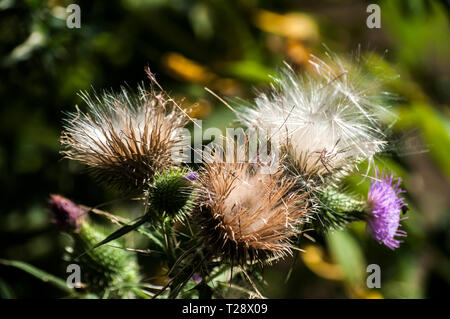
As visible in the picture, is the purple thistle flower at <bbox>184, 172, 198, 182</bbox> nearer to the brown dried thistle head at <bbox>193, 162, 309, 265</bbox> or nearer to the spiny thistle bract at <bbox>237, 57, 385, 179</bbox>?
the brown dried thistle head at <bbox>193, 162, 309, 265</bbox>

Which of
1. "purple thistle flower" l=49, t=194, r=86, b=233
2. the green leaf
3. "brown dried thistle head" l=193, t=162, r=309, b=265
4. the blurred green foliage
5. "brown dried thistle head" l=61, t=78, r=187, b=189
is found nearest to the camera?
"brown dried thistle head" l=193, t=162, r=309, b=265

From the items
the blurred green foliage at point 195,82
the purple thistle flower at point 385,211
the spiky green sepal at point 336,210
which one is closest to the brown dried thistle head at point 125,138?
the spiky green sepal at point 336,210

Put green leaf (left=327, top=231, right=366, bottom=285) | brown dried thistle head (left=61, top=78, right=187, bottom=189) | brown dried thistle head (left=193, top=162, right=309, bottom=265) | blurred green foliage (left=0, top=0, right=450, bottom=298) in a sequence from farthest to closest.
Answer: green leaf (left=327, top=231, right=366, bottom=285)
blurred green foliage (left=0, top=0, right=450, bottom=298)
brown dried thistle head (left=61, top=78, right=187, bottom=189)
brown dried thistle head (left=193, top=162, right=309, bottom=265)

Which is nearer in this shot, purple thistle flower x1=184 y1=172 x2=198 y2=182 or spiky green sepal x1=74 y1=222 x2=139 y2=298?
purple thistle flower x1=184 y1=172 x2=198 y2=182

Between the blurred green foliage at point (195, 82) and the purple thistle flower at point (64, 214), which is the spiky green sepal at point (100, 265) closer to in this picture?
the purple thistle flower at point (64, 214)

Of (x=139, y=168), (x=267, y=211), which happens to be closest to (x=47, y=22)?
(x=139, y=168)

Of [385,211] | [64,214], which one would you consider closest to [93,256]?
[64,214]

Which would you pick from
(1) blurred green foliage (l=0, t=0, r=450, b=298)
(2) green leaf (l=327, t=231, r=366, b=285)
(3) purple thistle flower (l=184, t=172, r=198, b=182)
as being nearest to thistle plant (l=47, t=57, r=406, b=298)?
(3) purple thistle flower (l=184, t=172, r=198, b=182)
